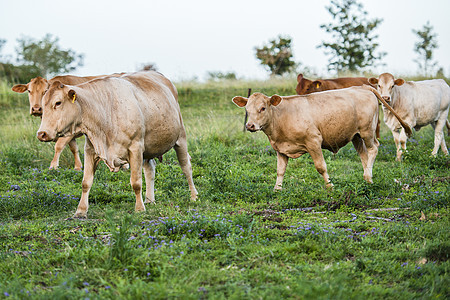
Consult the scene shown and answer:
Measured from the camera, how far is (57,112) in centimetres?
582

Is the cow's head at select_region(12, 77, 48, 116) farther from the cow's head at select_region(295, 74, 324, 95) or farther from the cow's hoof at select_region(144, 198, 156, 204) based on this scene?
the cow's head at select_region(295, 74, 324, 95)

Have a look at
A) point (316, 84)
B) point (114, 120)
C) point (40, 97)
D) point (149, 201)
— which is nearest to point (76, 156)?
point (40, 97)

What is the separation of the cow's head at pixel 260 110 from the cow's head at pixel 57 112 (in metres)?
2.93

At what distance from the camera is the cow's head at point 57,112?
18.8 feet

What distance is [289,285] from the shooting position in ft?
12.6

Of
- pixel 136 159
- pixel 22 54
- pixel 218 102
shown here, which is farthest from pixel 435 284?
pixel 22 54

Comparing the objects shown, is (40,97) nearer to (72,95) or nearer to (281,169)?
(72,95)

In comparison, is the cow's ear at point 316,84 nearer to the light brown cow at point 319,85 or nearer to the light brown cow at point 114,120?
the light brown cow at point 319,85

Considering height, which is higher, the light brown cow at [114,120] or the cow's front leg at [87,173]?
the light brown cow at [114,120]

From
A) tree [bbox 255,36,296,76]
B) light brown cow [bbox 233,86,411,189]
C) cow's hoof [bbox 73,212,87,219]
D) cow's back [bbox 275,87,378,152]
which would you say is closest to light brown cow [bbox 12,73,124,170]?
cow's hoof [bbox 73,212,87,219]

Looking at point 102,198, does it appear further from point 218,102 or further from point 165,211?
point 218,102

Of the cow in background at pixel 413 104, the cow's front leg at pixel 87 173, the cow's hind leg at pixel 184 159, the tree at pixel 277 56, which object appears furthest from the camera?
the tree at pixel 277 56

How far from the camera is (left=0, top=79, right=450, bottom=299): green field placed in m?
3.78

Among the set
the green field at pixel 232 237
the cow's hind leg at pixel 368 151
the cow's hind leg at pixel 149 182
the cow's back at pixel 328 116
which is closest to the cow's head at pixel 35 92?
the green field at pixel 232 237
